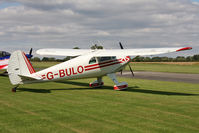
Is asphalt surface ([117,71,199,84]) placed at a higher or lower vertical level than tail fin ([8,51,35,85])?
lower

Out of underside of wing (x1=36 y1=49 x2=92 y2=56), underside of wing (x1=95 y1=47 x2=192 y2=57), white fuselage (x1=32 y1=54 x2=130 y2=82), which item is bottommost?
white fuselage (x1=32 y1=54 x2=130 y2=82)

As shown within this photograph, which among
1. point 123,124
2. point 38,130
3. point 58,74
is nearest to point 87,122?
point 123,124

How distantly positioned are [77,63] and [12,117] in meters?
7.76

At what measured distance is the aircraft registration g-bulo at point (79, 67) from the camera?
42.7ft

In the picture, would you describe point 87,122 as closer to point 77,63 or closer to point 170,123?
point 170,123

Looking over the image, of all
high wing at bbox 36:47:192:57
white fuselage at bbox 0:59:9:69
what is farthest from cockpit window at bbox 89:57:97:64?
white fuselage at bbox 0:59:9:69

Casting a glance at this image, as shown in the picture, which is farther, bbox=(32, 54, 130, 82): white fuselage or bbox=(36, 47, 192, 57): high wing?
bbox=(32, 54, 130, 82): white fuselage

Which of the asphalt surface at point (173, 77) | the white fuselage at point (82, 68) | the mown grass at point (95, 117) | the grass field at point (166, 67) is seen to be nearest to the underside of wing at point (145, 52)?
the white fuselage at point (82, 68)

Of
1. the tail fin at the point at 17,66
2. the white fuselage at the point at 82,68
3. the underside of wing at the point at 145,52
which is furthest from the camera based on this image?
the white fuselage at the point at 82,68

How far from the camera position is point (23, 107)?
29.8 ft

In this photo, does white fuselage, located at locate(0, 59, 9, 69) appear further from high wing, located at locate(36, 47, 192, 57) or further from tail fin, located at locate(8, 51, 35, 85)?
tail fin, located at locate(8, 51, 35, 85)

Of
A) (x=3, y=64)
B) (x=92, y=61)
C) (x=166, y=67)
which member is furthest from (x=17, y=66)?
(x=166, y=67)

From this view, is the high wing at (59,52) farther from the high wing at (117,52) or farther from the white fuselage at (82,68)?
the white fuselage at (82,68)

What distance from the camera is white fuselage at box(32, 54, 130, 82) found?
1406 cm
